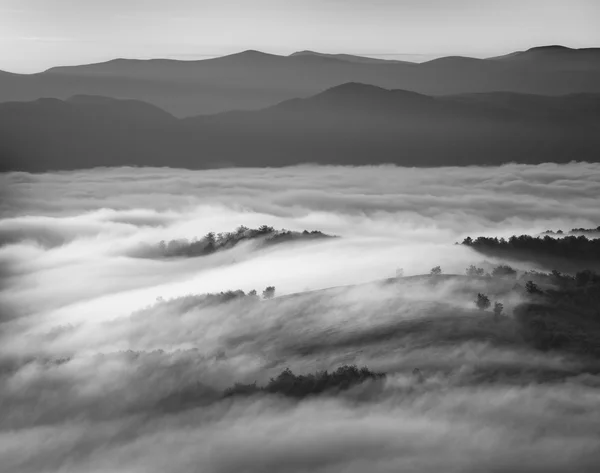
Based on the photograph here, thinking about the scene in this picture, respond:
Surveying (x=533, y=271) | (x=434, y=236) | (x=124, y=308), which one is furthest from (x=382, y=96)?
(x=124, y=308)

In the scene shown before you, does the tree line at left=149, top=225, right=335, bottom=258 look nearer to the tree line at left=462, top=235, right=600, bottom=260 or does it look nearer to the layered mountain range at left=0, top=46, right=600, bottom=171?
the layered mountain range at left=0, top=46, right=600, bottom=171

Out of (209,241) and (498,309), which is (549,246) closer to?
(498,309)

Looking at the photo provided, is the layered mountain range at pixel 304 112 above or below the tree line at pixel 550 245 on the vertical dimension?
above

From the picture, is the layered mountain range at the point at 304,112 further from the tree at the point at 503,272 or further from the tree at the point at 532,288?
the tree at the point at 532,288

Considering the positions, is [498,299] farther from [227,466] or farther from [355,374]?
[227,466]

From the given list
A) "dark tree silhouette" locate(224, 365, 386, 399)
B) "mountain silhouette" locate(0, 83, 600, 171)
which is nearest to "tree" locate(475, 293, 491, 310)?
"dark tree silhouette" locate(224, 365, 386, 399)

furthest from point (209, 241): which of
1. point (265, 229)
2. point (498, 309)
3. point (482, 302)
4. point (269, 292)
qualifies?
point (498, 309)

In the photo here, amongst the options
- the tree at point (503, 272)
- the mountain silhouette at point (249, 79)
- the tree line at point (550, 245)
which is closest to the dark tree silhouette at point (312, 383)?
the tree at point (503, 272)
